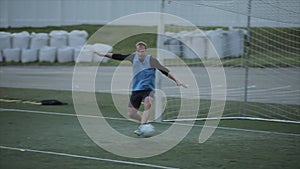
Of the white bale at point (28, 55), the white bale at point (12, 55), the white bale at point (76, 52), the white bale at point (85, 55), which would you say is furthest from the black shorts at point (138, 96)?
the white bale at point (12, 55)

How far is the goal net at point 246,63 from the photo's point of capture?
44.7ft

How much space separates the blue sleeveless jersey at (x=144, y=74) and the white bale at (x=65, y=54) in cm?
1896

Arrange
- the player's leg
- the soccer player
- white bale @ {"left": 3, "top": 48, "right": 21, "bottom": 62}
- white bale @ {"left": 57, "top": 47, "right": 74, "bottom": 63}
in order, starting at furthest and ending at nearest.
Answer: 1. white bale @ {"left": 3, "top": 48, "right": 21, "bottom": 62}
2. white bale @ {"left": 57, "top": 47, "right": 74, "bottom": 63}
3. the player's leg
4. the soccer player

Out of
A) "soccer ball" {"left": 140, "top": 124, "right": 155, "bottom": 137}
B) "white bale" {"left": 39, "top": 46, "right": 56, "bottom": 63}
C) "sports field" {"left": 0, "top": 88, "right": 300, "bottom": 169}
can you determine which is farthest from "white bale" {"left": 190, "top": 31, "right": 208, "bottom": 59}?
"soccer ball" {"left": 140, "top": 124, "right": 155, "bottom": 137}

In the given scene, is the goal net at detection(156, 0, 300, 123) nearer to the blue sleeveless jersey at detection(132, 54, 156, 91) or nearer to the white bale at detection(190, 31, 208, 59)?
the white bale at detection(190, 31, 208, 59)

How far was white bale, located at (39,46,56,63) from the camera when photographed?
30.5 metres

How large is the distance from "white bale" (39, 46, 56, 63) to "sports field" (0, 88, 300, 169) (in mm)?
15607

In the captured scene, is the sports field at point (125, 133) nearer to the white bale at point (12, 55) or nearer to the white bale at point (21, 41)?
the white bale at point (12, 55)

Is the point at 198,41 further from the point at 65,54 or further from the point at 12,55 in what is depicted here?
the point at 12,55

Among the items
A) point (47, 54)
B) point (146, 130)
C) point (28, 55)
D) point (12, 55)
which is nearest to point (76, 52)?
point (47, 54)

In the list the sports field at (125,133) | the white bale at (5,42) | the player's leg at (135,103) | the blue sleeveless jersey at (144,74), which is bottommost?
the white bale at (5,42)

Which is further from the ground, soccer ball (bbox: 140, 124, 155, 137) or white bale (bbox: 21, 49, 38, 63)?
soccer ball (bbox: 140, 124, 155, 137)

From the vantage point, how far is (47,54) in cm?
3055

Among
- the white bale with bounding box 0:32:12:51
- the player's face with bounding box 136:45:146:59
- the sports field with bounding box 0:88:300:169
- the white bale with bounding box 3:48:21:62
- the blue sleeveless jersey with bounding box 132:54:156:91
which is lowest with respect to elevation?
the white bale with bounding box 3:48:21:62
